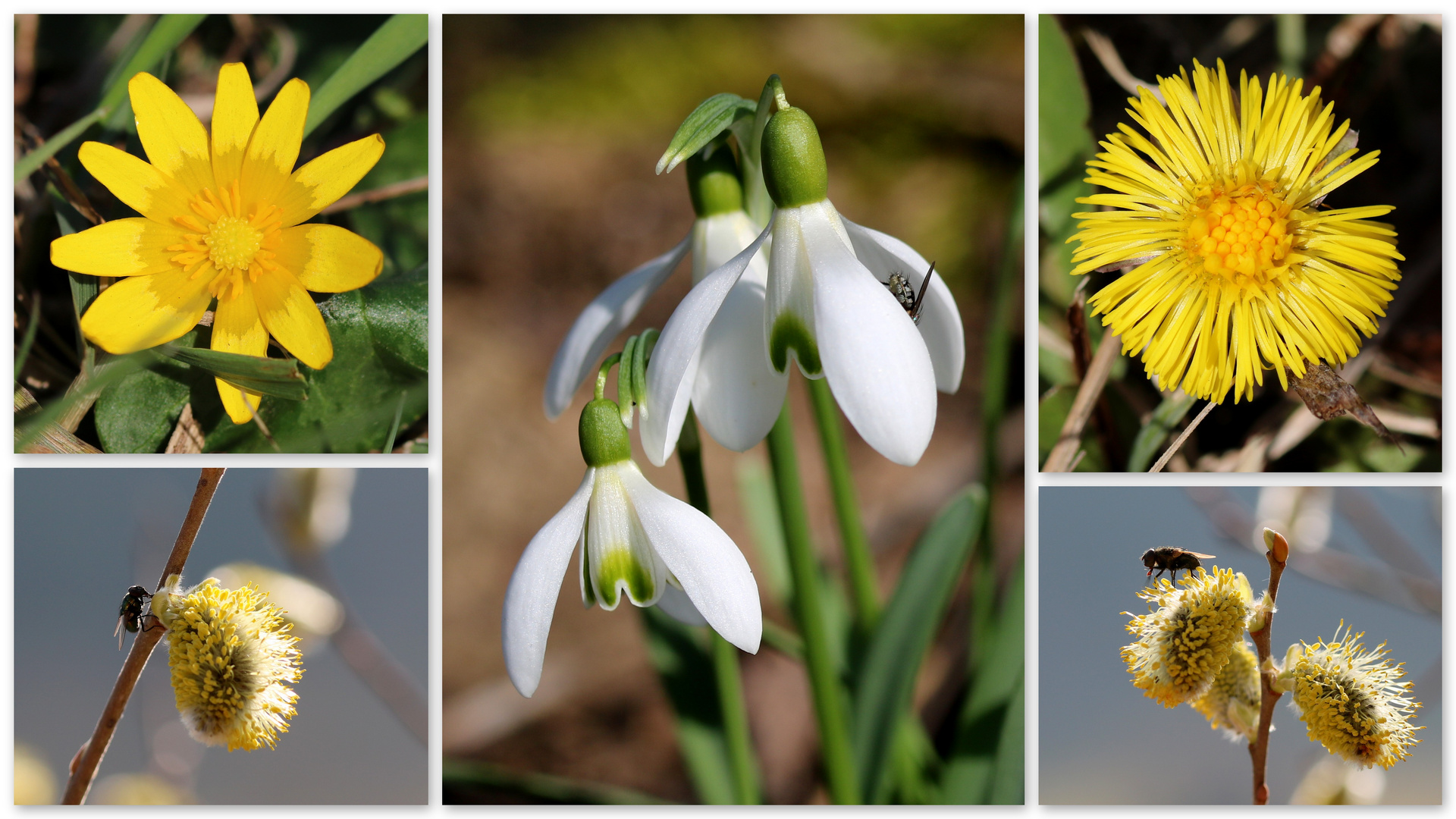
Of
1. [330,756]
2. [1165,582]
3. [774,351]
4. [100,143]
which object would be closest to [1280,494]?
[1165,582]

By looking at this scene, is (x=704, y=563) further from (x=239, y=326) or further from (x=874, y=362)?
(x=239, y=326)

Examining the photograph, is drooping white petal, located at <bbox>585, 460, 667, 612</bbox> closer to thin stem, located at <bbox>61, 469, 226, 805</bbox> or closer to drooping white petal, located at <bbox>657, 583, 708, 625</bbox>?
drooping white petal, located at <bbox>657, 583, 708, 625</bbox>

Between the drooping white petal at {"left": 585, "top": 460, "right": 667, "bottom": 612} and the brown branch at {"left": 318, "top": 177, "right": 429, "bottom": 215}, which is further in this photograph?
the brown branch at {"left": 318, "top": 177, "right": 429, "bottom": 215}

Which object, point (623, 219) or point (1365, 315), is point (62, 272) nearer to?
point (623, 219)

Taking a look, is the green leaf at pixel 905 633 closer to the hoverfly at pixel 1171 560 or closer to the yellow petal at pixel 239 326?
the hoverfly at pixel 1171 560

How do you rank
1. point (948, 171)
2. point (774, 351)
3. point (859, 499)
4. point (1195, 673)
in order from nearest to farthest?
1. point (774, 351)
2. point (1195, 673)
3. point (948, 171)
4. point (859, 499)

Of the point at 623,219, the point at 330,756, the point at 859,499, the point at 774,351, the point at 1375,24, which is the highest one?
the point at 1375,24

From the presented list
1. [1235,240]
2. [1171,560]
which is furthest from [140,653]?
Result: [1235,240]

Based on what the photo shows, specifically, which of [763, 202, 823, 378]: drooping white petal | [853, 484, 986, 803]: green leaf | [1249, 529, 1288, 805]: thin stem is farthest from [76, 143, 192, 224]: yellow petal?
[1249, 529, 1288, 805]: thin stem
